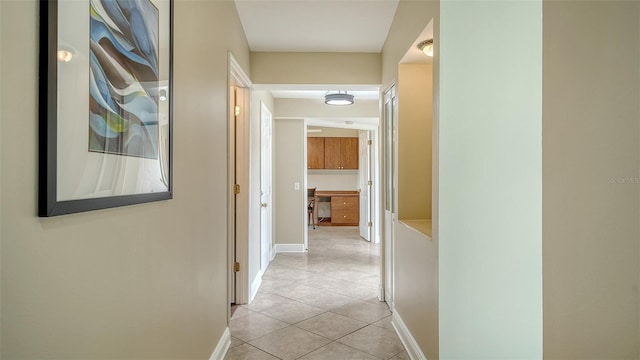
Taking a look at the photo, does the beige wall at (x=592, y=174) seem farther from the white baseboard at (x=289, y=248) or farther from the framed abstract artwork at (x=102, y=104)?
the white baseboard at (x=289, y=248)

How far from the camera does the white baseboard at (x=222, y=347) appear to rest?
2265 mm

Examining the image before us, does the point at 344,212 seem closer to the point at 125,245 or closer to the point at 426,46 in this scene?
the point at 426,46

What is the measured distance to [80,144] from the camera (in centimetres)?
87

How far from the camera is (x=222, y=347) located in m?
2.42

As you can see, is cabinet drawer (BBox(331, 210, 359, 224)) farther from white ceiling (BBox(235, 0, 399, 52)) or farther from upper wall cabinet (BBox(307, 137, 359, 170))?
white ceiling (BBox(235, 0, 399, 52))

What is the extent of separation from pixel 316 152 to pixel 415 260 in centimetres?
651

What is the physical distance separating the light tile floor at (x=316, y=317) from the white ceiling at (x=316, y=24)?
2470 millimetres

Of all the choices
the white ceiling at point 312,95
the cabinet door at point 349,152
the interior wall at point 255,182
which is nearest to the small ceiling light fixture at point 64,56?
the interior wall at point 255,182

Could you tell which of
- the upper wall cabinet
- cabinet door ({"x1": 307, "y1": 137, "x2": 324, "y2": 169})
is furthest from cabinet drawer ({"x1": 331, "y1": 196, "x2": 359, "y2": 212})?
cabinet door ({"x1": 307, "y1": 137, "x2": 324, "y2": 169})

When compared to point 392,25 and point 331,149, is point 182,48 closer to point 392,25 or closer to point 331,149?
point 392,25

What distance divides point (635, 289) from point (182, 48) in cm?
248

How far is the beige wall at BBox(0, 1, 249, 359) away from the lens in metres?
0.70

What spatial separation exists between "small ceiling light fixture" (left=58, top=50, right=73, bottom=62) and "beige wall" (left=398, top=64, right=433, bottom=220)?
7.65 feet

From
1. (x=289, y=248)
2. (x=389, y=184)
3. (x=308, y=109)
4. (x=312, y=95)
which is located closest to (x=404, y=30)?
(x=389, y=184)
